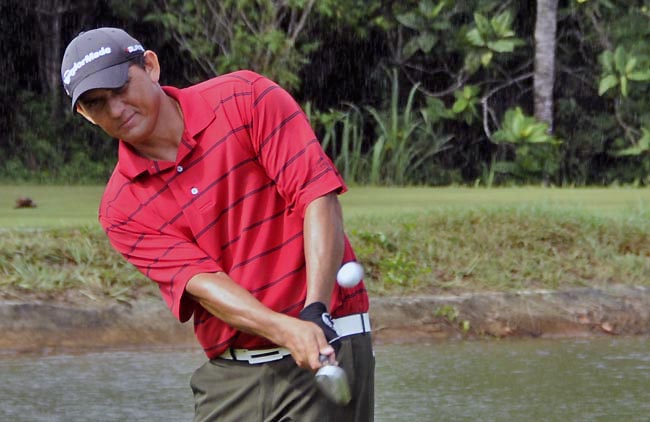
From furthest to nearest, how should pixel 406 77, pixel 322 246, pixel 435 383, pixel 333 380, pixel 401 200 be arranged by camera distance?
pixel 406 77 → pixel 401 200 → pixel 435 383 → pixel 322 246 → pixel 333 380

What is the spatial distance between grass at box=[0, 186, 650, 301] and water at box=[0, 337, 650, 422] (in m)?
0.61

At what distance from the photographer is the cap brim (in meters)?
3.44

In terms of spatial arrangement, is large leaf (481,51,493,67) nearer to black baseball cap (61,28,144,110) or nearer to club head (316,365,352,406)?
black baseball cap (61,28,144,110)

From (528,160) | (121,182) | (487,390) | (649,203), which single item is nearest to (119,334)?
(487,390)

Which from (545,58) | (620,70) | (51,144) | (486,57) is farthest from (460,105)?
(51,144)

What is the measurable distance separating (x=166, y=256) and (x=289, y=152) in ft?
1.40

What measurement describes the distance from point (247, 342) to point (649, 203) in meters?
9.72

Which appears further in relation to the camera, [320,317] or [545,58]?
[545,58]

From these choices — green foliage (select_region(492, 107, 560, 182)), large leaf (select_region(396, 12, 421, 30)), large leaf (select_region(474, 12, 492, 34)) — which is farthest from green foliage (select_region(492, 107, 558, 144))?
large leaf (select_region(396, 12, 421, 30))

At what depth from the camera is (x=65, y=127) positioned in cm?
1961

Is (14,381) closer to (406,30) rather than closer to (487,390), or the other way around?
(487,390)

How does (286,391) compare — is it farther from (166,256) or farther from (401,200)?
(401,200)

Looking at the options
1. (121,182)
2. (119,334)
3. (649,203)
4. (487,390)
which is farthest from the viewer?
(649,203)

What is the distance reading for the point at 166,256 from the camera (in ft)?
12.1
